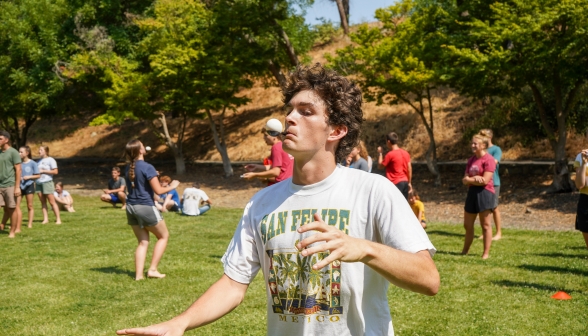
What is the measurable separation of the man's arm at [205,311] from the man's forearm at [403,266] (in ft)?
2.63

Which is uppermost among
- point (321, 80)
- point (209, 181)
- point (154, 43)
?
point (154, 43)

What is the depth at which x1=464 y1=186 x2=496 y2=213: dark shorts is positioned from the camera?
9.73 metres

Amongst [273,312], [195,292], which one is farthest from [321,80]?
[195,292]

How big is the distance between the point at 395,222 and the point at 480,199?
25.0 ft

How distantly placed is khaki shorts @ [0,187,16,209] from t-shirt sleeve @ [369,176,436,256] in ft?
38.8

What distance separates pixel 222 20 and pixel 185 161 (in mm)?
8976

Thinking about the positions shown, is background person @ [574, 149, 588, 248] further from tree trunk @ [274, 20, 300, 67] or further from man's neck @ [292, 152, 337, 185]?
tree trunk @ [274, 20, 300, 67]

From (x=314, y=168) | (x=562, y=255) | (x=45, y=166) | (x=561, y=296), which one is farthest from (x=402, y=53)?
(x=314, y=168)

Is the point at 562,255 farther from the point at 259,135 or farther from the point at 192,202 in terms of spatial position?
the point at 259,135

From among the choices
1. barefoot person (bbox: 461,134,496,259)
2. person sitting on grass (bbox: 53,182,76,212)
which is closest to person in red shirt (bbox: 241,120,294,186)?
barefoot person (bbox: 461,134,496,259)

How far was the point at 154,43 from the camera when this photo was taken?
27.9 meters

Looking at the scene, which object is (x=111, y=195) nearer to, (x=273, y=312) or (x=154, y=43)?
(x=154, y=43)

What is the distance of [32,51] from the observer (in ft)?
102

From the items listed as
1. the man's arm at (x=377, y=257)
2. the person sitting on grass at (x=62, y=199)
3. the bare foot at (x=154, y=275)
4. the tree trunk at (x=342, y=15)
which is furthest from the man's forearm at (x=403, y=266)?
the tree trunk at (x=342, y=15)
